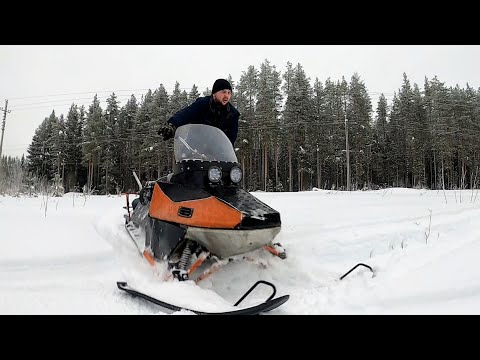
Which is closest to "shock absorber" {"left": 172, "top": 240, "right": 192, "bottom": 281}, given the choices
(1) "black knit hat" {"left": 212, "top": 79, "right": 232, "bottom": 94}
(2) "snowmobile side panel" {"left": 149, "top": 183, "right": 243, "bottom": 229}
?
(2) "snowmobile side panel" {"left": 149, "top": 183, "right": 243, "bottom": 229}

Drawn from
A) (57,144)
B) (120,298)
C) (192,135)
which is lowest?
(120,298)

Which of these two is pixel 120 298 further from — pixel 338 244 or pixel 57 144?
pixel 57 144

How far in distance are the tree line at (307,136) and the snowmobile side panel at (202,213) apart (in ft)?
92.6

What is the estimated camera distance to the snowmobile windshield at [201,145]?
307 cm

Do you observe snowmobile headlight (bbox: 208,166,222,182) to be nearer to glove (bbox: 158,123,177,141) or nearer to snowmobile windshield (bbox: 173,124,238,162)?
snowmobile windshield (bbox: 173,124,238,162)

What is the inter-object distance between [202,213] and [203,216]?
3 cm

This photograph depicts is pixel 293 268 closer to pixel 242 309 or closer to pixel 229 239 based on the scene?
pixel 229 239

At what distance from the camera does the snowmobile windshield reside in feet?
10.1

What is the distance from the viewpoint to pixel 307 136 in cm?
3403

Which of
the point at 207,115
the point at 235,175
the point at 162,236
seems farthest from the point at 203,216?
the point at 207,115
